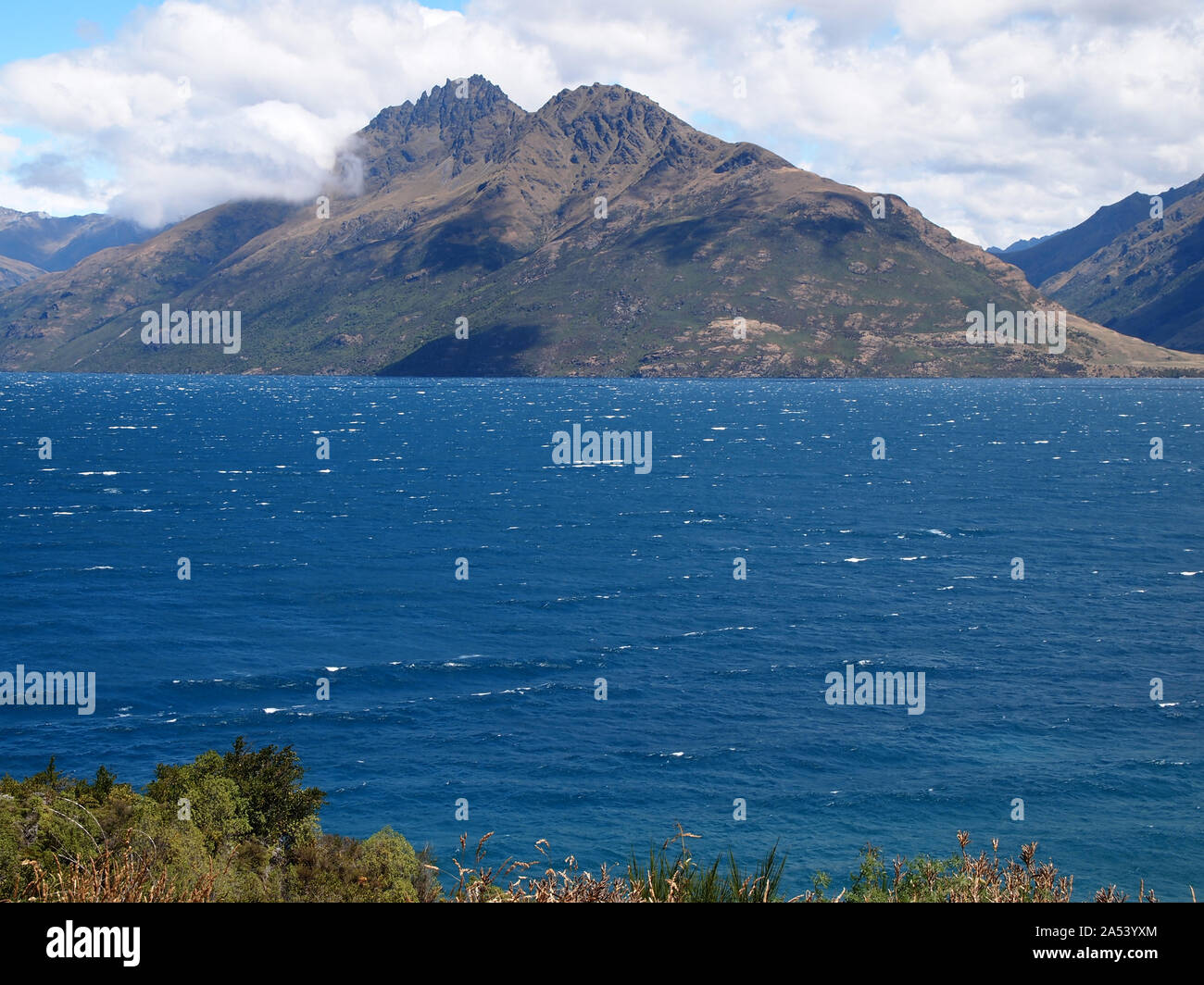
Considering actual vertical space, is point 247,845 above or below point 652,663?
below

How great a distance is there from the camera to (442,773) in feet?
176

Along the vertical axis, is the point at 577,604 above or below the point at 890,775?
above

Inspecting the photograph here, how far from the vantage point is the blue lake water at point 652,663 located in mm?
50000

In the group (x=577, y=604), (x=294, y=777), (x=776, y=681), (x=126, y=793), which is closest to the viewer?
(x=126, y=793)

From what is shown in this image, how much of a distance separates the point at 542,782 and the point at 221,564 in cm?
5730

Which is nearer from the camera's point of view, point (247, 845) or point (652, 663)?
point (247, 845)

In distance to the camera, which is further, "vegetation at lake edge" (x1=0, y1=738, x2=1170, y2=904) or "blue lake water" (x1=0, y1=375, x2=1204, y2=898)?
"blue lake water" (x1=0, y1=375, x2=1204, y2=898)

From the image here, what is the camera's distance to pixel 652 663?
6988 cm

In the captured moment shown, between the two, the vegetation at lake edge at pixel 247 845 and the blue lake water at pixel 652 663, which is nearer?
the vegetation at lake edge at pixel 247 845

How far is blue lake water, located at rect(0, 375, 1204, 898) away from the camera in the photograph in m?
50.0
